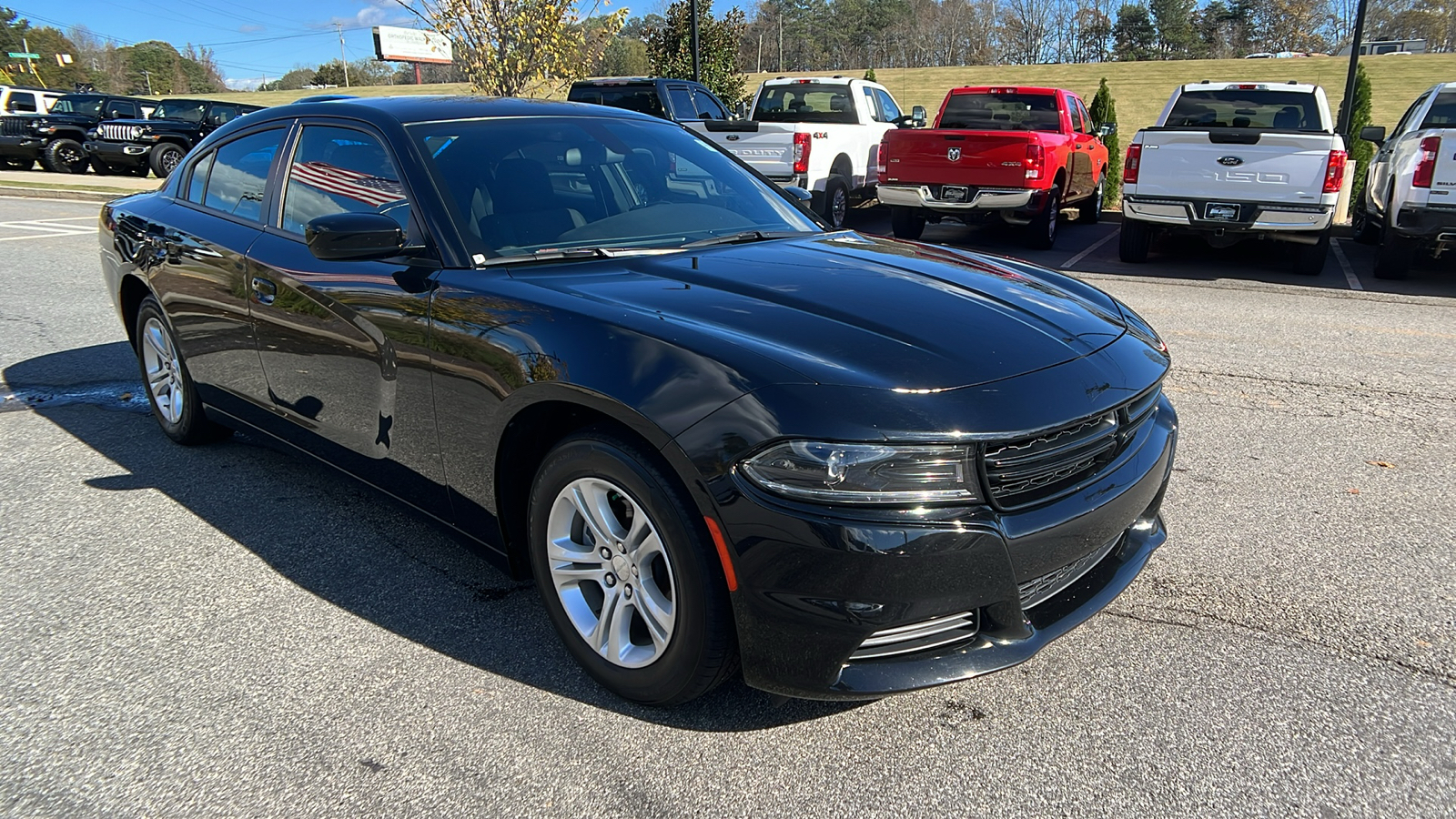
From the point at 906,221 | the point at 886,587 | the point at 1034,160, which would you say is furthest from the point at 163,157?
the point at 886,587

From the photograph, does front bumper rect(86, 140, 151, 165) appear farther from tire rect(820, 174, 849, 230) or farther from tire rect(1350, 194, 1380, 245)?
tire rect(1350, 194, 1380, 245)

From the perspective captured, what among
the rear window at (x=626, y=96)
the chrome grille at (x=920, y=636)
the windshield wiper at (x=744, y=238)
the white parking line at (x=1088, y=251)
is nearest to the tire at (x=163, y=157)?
the rear window at (x=626, y=96)

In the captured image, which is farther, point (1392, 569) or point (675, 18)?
point (675, 18)

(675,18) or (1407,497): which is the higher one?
(675,18)

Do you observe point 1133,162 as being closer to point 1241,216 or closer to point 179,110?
point 1241,216

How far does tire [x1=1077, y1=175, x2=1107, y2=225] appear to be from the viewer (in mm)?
15125

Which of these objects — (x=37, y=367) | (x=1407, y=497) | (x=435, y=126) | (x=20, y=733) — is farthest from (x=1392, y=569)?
(x=37, y=367)

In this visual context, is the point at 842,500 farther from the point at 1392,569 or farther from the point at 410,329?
the point at 1392,569

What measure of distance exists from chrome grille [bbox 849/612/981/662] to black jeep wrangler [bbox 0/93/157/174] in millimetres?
28234

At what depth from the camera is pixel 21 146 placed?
24.1m

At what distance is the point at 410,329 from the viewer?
3043 mm

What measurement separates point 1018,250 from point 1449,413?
286 inches

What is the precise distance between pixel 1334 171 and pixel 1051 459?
9.09m

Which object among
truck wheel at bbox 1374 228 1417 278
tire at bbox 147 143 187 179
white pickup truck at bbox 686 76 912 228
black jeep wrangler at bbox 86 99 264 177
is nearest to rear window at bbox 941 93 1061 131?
white pickup truck at bbox 686 76 912 228
